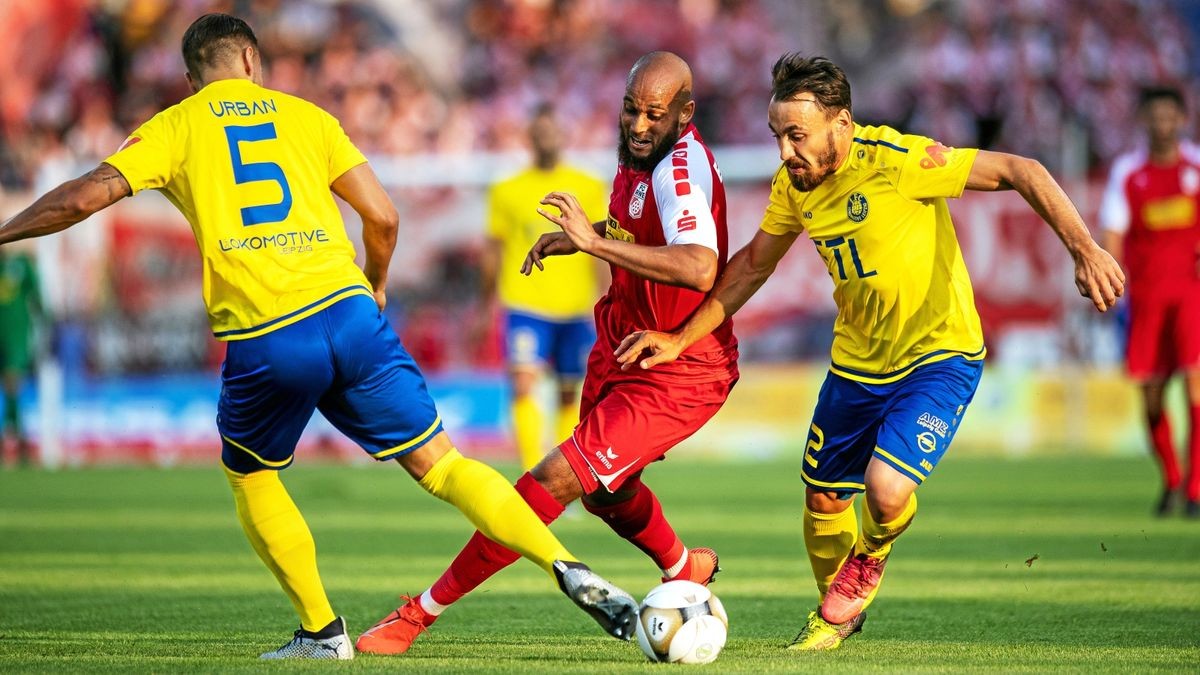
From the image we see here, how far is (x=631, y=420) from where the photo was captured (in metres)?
5.61

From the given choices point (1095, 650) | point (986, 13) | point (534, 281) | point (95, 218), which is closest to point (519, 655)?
point (1095, 650)

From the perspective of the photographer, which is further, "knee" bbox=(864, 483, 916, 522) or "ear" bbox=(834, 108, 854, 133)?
"ear" bbox=(834, 108, 854, 133)

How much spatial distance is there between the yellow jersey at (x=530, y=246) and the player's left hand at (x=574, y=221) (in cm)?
570

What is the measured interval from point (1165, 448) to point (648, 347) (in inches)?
251

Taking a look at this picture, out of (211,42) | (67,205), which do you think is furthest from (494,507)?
(211,42)

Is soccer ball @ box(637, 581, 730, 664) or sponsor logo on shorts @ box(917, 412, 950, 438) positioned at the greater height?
sponsor logo on shorts @ box(917, 412, 950, 438)

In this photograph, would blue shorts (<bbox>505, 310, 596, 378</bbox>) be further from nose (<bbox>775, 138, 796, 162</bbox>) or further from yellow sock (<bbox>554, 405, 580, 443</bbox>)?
nose (<bbox>775, 138, 796, 162</bbox>)

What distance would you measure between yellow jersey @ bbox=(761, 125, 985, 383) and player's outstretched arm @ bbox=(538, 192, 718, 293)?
612 millimetres

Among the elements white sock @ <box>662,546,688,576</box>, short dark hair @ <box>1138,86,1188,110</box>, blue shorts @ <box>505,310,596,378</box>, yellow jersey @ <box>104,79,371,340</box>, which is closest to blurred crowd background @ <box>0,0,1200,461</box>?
blue shorts @ <box>505,310,596,378</box>

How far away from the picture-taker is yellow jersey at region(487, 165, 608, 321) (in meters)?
11.2

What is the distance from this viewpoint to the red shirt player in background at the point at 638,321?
5312 millimetres

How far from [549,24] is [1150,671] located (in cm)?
1750

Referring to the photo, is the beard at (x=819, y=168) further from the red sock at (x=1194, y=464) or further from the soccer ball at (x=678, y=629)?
the red sock at (x=1194, y=464)

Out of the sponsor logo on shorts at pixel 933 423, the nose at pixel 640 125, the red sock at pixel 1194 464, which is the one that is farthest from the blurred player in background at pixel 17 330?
the sponsor logo on shorts at pixel 933 423
